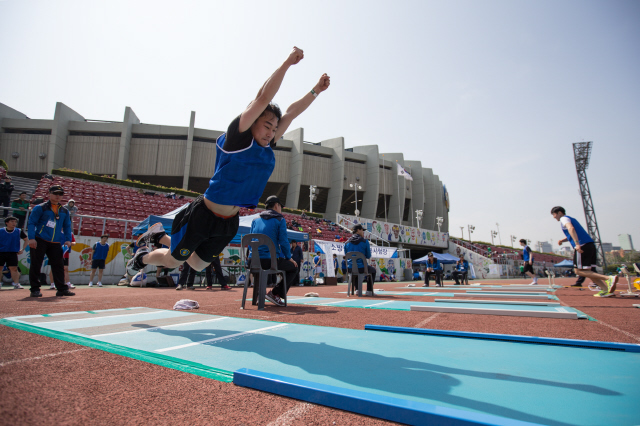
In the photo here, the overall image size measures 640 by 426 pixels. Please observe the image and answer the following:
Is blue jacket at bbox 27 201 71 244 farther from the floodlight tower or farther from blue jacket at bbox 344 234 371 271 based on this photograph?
the floodlight tower

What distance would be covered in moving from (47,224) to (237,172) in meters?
4.95

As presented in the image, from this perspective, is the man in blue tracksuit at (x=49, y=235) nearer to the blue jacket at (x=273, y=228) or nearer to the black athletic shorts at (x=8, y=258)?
the black athletic shorts at (x=8, y=258)

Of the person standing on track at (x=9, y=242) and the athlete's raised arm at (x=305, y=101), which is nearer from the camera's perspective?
the athlete's raised arm at (x=305, y=101)

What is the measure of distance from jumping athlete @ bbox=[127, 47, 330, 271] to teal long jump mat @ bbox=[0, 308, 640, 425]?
80cm

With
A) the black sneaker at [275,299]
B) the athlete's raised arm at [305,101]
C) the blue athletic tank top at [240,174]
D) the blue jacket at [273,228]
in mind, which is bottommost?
the black sneaker at [275,299]

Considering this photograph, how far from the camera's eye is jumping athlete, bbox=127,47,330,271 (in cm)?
230

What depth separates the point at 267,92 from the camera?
86.7 inches

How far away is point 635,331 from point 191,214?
13.6 feet

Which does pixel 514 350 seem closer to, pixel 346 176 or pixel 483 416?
pixel 483 416

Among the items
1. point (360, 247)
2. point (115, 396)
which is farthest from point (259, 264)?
point (360, 247)

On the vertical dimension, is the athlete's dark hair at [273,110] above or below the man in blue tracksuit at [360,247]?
above

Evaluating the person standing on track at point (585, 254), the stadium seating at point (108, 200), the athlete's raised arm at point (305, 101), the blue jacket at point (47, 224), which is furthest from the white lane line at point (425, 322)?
the stadium seating at point (108, 200)

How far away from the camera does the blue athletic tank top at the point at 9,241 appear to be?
6.83m

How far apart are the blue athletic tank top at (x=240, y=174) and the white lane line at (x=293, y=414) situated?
1.62 meters
